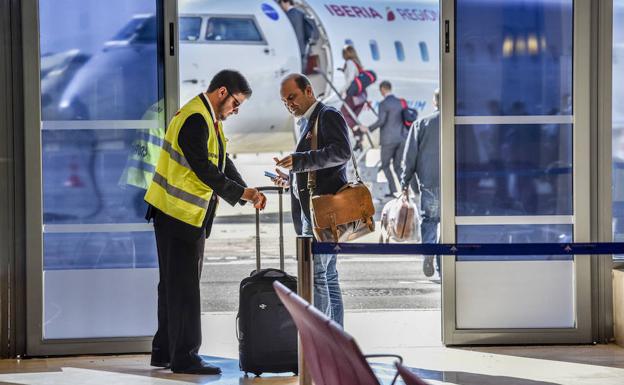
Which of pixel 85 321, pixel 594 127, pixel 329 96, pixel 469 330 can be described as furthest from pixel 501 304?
pixel 329 96

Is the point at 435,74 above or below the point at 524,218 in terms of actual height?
above

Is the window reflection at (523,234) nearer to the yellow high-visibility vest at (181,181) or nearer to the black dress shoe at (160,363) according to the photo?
the yellow high-visibility vest at (181,181)

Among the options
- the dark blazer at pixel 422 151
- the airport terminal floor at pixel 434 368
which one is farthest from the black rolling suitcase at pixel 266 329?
the dark blazer at pixel 422 151

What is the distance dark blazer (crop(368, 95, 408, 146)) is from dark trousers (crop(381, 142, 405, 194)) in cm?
8

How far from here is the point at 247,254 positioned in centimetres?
1177

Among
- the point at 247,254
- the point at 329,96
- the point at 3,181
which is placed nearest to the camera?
the point at 3,181

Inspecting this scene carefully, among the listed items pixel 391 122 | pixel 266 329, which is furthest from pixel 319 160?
pixel 391 122

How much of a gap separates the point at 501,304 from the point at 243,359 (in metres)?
1.65

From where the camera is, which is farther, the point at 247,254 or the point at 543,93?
the point at 247,254

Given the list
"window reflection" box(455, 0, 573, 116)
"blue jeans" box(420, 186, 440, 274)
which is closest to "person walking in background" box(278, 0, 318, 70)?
"blue jeans" box(420, 186, 440, 274)

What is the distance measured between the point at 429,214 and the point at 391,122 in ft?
17.0

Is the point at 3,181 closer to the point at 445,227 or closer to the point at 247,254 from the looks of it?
the point at 445,227

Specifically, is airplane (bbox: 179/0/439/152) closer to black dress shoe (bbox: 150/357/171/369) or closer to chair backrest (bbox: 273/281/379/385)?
black dress shoe (bbox: 150/357/171/369)

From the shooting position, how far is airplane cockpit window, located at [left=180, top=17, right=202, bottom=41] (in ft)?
50.7
